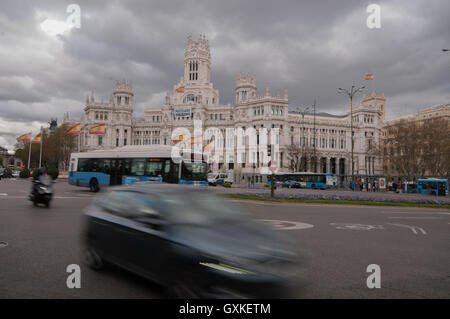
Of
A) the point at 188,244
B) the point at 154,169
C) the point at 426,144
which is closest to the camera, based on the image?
the point at 188,244

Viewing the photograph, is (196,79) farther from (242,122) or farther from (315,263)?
(315,263)

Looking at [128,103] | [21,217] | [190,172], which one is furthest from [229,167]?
[21,217]

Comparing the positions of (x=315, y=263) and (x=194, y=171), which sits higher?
(x=194, y=171)

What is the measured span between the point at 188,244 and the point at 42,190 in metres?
12.1

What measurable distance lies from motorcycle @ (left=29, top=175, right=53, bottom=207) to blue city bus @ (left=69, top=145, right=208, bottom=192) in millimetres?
8024

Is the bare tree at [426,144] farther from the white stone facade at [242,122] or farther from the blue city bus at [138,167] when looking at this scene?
the blue city bus at [138,167]

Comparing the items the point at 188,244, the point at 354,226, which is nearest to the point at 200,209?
the point at 188,244

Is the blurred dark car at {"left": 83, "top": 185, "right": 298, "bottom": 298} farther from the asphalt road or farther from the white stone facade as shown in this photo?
the white stone facade

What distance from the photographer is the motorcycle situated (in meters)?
13.2

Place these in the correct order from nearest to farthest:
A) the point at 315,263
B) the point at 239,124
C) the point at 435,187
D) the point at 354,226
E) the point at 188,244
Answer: the point at 188,244 < the point at 315,263 < the point at 354,226 < the point at 435,187 < the point at 239,124

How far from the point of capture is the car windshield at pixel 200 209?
428 cm

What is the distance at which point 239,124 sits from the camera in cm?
8769

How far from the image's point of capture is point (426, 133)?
182ft

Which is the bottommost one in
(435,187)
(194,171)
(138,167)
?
(435,187)
